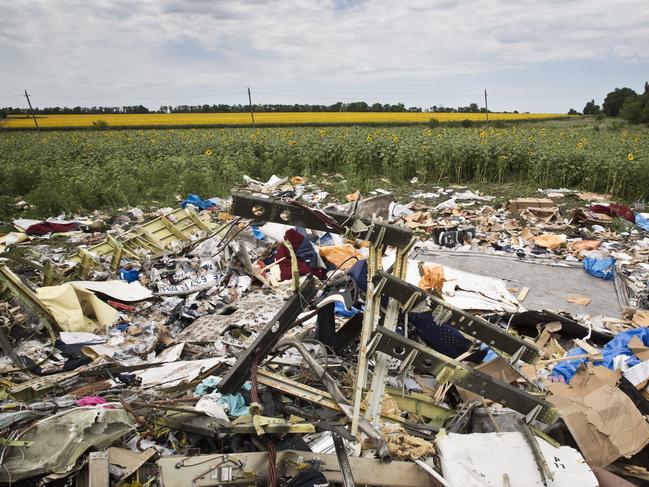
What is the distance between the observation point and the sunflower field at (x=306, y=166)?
417 inches

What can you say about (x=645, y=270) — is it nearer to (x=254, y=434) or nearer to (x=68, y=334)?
(x=254, y=434)

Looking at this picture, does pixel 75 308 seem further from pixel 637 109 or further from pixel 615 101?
pixel 615 101

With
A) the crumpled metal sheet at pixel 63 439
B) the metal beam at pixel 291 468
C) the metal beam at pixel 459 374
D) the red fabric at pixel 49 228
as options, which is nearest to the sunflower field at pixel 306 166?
A: the red fabric at pixel 49 228

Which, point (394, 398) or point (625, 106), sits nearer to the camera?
point (394, 398)

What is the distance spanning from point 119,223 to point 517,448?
8496mm

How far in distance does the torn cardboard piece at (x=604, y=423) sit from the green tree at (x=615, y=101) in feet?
148

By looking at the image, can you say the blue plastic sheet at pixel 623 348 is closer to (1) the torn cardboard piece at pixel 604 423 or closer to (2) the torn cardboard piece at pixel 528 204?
(1) the torn cardboard piece at pixel 604 423

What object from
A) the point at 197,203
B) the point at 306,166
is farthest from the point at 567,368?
the point at 306,166

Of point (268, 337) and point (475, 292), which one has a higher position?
point (268, 337)

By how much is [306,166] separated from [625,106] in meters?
31.1

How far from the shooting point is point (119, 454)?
2652mm

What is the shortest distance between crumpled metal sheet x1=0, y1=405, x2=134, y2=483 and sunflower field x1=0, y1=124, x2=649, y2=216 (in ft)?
27.4

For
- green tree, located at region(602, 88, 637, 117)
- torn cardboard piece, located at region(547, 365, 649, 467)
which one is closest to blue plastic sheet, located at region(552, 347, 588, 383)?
torn cardboard piece, located at region(547, 365, 649, 467)

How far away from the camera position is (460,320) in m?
2.70
